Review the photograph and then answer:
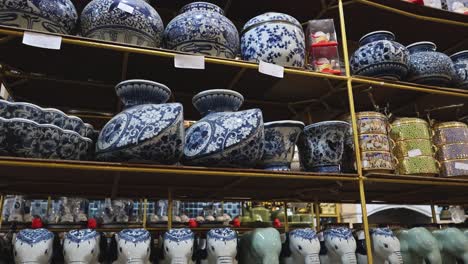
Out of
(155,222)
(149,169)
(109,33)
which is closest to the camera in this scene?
(149,169)

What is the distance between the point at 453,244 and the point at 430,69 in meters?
0.63

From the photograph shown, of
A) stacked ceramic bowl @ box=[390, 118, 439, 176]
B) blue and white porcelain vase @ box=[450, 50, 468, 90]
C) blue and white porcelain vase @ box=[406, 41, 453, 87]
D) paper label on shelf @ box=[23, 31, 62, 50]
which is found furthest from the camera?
blue and white porcelain vase @ box=[450, 50, 468, 90]

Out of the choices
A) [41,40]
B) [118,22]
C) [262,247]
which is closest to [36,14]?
[41,40]

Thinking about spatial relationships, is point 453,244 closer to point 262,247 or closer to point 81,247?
point 262,247

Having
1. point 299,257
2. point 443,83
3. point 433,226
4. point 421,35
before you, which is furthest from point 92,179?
point 421,35

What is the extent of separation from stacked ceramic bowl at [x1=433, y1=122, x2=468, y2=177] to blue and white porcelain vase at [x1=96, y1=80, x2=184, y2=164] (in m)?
0.97

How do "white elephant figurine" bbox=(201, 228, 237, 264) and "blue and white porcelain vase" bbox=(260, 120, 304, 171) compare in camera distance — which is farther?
"blue and white porcelain vase" bbox=(260, 120, 304, 171)

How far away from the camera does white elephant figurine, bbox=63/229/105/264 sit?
0.88 meters

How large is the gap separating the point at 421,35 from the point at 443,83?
0.37 m

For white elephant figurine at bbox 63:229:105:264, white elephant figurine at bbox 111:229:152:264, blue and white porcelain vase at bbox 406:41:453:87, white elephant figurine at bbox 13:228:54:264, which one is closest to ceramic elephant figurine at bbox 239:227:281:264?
white elephant figurine at bbox 111:229:152:264

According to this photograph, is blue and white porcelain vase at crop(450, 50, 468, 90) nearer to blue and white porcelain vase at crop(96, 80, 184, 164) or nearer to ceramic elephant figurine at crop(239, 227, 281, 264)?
ceramic elephant figurine at crop(239, 227, 281, 264)

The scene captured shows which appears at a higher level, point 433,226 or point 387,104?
point 387,104

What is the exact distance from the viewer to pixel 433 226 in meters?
1.41

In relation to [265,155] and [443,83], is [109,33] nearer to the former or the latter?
[265,155]
